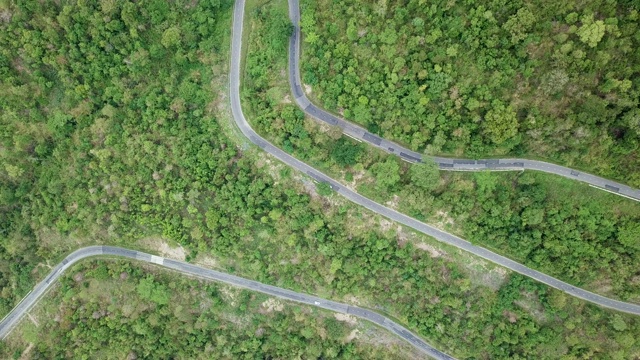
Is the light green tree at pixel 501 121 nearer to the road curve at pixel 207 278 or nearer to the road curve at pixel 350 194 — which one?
the road curve at pixel 350 194

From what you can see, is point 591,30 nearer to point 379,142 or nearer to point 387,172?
point 379,142

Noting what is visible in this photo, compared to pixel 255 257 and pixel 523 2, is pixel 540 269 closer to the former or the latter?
pixel 523 2

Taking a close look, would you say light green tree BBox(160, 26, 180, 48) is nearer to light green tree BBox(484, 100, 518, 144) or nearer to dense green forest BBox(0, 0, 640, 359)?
dense green forest BBox(0, 0, 640, 359)

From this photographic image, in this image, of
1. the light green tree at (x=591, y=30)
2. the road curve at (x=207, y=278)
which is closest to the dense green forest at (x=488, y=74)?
the light green tree at (x=591, y=30)

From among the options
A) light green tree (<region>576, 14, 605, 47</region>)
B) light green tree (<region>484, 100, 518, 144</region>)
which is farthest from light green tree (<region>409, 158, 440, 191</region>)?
light green tree (<region>576, 14, 605, 47</region>)

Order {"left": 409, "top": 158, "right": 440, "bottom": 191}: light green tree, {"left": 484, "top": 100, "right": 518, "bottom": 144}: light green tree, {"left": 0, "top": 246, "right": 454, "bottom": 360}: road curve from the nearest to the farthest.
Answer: {"left": 484, "top": 100, "right": 518, "bottom": 144}: light green tree
{"left": 409, "top": 158, "right": 440, "bottom": 191}: light green tree
{"left": 0, "top": 246, "right": 454, "bottom": 360}: road curve
